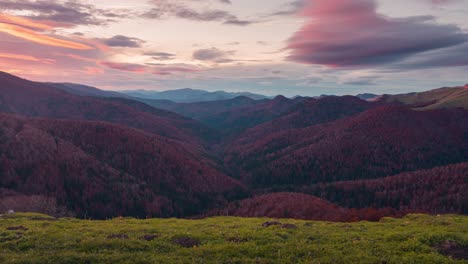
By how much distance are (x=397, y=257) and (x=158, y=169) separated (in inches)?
6391

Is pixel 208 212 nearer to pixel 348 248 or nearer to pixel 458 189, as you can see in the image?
pixel 458 189

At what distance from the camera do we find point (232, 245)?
877 inches

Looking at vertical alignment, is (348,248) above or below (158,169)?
above

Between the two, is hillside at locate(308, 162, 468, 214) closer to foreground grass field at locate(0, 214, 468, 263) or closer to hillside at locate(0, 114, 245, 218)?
hillside at locate(0, 114, 245, 218)

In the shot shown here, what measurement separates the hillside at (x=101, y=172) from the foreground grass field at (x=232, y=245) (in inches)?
2766

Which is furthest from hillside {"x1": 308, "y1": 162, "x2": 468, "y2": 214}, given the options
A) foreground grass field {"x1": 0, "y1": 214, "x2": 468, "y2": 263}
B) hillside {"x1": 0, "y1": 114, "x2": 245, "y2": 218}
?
foreground grass field {"x1": 0, "y1": 214, "x2": 468, "y2": 263}

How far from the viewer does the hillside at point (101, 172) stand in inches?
4747

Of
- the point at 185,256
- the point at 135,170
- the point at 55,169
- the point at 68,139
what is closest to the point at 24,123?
the point at 68,139

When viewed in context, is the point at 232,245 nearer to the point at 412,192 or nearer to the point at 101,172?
the point at 101,172

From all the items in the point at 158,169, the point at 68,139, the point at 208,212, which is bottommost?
the point at 208,212

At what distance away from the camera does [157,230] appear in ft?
90.2

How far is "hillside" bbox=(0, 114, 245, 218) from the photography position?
121m

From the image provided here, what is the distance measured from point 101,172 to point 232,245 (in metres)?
137

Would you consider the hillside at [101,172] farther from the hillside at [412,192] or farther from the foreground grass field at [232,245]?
the foreground grass field at [232,245]
